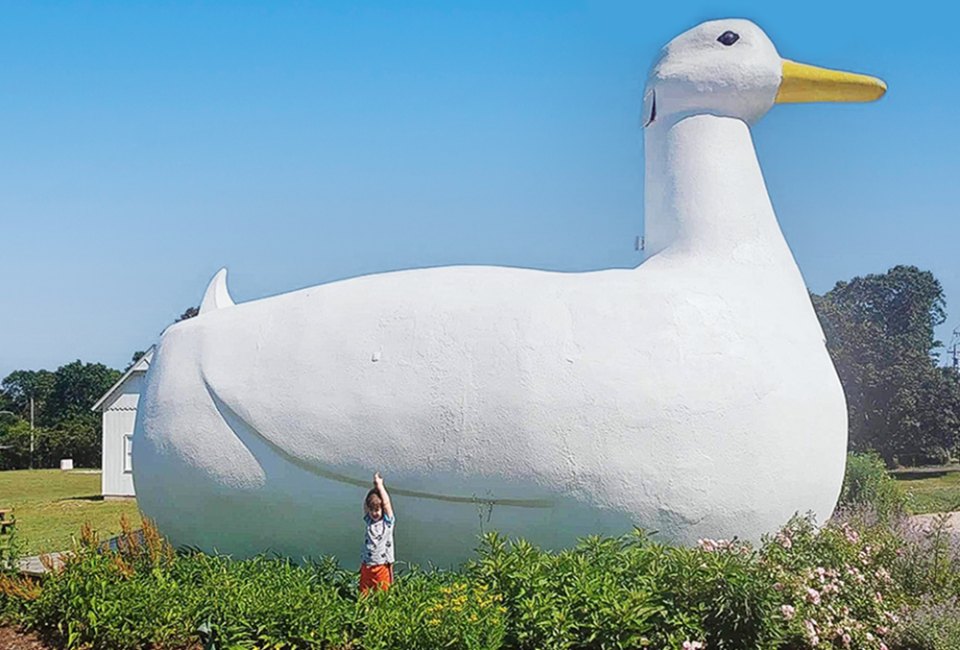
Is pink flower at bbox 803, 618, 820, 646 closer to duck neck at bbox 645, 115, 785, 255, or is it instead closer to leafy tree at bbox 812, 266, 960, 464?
duck neck at bbox 645, 115, 785, 255

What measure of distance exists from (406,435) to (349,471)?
1.85 ft

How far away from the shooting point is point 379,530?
7.14 meters

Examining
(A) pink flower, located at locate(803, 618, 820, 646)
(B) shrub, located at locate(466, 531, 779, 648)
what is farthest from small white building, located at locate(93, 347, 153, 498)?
(A) pink flower, located at locate(803, 618, 820, 646)

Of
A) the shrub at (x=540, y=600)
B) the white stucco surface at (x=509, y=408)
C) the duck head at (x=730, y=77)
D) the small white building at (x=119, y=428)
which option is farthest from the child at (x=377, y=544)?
the small white building at (x=119, y=428)

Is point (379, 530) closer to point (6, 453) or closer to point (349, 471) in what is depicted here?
point (349, 471)

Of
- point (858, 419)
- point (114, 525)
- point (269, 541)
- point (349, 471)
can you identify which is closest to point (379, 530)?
point (349, 471)

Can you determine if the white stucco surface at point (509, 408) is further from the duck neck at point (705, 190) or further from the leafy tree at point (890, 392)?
the leafy tree at point (890, 392)

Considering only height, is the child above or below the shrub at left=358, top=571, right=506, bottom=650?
above

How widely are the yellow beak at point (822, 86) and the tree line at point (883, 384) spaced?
1895 cm

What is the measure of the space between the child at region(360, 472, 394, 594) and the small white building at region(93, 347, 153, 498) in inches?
661

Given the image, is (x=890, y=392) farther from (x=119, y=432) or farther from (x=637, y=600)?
(x=637, y=600)

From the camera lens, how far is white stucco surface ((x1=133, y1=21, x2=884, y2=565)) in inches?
284

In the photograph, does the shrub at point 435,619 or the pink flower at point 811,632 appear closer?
the shrub at point 435,619

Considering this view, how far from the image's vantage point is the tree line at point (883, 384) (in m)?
33.1
